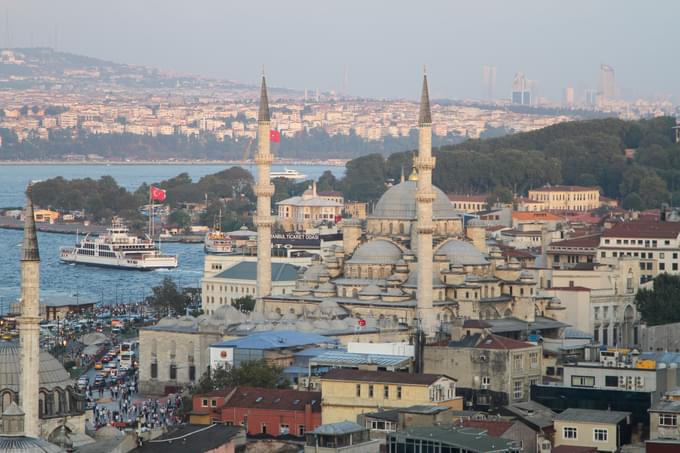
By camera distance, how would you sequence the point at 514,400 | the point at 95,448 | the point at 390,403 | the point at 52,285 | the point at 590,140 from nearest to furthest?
the point at 95,448 < the point at 390,403 < the point at 514,400 < the point at 52,285 < the point at 590,140

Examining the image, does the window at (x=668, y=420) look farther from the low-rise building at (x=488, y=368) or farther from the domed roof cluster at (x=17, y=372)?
the domed roof cluster at (x=17, y=372)

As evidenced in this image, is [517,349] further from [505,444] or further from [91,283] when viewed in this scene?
[91,283]

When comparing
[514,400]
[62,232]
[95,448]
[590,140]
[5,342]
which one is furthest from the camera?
[62,232]

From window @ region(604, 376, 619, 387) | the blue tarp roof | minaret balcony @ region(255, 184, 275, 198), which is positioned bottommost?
the blue tarp roof

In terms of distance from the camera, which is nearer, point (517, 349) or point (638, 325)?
point (517, 349)

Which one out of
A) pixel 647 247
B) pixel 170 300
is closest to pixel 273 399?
pixel 647 247

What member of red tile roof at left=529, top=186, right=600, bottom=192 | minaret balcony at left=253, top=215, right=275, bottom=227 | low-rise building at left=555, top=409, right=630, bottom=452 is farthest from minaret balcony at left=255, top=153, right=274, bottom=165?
red tile roof at left=529, top=186, right=600, bottom=192

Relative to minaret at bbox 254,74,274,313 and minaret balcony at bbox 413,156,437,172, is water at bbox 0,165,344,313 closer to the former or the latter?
minaret at bbox 254,74,274,313

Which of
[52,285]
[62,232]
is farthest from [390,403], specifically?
[62,232]
